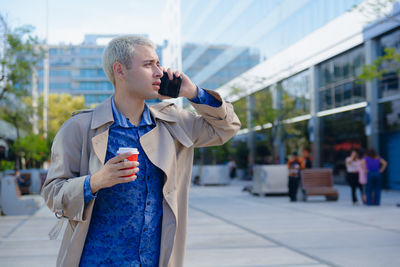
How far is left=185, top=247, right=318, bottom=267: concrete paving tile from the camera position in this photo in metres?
6.56

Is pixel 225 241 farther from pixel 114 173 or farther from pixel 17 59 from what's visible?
pixel 17 59

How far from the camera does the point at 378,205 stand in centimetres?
1479

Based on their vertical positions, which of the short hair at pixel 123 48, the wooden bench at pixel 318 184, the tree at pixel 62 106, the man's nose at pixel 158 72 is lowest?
the wooden bench at pixel 318 184

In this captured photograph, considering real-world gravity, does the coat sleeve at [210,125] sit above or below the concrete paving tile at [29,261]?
above

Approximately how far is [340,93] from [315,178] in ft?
40.7

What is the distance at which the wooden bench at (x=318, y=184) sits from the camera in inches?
661

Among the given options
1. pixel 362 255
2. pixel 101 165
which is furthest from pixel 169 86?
pixel 362 255

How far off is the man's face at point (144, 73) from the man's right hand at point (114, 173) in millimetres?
425

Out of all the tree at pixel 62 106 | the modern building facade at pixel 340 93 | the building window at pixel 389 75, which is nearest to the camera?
the building window at pixel 389 75

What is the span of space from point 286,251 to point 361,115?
2040 centimetres

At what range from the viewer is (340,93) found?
28641 millimetres

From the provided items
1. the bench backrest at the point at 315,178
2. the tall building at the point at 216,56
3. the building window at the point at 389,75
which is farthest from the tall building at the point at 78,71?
the bench backrest at the point at 315,178

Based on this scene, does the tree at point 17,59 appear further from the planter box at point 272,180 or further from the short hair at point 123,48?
the short hair at point 123,48

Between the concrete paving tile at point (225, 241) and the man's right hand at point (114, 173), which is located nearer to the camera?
the man's right hand at point (114, 173)
